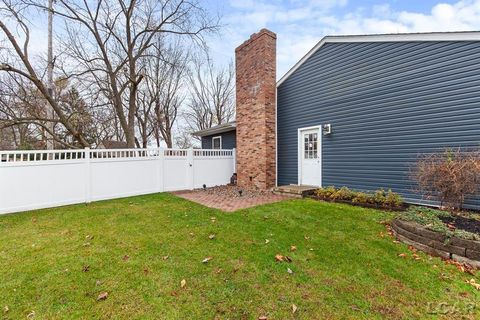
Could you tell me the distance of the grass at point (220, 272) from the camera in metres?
2.13

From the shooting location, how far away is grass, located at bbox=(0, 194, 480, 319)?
7.00 feet

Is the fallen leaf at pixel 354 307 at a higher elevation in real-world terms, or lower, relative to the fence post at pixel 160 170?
lower

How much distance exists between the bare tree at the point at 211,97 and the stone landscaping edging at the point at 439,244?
20.9 meters

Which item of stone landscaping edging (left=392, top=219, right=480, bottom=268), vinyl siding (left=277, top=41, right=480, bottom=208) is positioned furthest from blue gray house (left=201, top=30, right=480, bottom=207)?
stone landscaping edging (left=392, top=219, right=480, bottom=268)

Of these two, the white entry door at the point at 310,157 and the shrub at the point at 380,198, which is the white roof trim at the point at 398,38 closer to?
the white entry door at the point at 310,157

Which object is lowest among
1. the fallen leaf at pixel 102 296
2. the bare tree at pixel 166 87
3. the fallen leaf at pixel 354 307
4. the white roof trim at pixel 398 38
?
the fallen leaf at pixel 354 307

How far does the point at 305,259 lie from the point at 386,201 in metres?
3.73

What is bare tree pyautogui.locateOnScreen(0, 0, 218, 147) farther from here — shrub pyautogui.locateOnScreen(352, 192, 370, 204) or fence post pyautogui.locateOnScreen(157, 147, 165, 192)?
shrub pyautogui.locateOnScreen(352, 192, 370, 204)

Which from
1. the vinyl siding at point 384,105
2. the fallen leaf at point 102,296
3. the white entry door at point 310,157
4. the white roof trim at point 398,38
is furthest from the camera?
the white entry door at point 310,157

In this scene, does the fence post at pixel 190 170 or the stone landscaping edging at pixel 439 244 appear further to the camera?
the fence post at pixel 190 170

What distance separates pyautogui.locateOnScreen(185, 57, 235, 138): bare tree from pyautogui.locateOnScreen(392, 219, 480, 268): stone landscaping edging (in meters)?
20.9

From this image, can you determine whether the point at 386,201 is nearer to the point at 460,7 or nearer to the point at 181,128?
the point at 460,7

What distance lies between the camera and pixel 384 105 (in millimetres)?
6395

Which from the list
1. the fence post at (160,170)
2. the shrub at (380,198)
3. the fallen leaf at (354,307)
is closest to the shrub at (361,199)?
the shrub at (380,198)
